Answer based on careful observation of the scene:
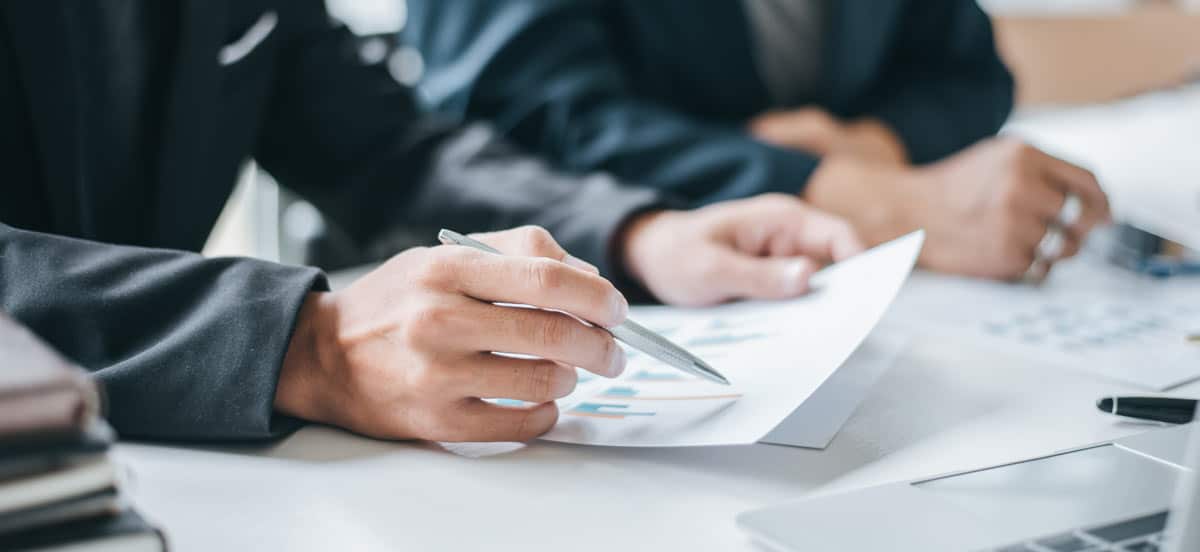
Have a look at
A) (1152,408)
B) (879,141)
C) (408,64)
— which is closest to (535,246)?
(1152,408)

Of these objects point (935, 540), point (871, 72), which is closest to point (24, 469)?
point (935, 540)

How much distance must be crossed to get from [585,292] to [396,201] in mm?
482

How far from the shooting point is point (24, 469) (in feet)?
0.94

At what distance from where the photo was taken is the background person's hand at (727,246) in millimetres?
717

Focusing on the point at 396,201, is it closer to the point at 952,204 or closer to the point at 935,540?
the point at 952,204

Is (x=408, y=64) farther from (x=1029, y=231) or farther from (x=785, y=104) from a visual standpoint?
(x=1029, y=231)

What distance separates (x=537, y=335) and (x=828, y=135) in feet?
2.54

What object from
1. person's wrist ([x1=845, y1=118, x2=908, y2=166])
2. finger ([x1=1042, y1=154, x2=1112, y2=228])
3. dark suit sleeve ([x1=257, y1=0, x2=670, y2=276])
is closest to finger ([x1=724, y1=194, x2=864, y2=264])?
dark suit sleeve ([x1=257, y1=0, x2=670, y2=276])

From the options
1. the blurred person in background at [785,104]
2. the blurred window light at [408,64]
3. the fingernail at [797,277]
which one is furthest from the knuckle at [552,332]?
the blurred window light at [408,64]

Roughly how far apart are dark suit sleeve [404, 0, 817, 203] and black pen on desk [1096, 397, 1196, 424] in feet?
1.53

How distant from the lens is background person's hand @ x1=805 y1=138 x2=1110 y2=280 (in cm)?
87

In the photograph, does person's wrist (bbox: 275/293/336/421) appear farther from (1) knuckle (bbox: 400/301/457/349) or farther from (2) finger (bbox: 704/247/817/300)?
(2) finger (bbox: 704/247/817/300)

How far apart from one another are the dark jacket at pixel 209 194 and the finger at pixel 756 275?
11 cm

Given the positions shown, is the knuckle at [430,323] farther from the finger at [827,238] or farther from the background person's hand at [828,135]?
the background person's hand at [828,135]
